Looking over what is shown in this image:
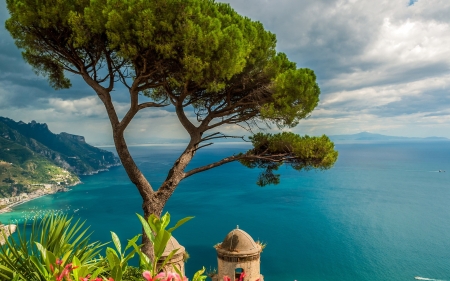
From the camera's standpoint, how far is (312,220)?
4947cm

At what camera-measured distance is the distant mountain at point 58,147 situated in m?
124

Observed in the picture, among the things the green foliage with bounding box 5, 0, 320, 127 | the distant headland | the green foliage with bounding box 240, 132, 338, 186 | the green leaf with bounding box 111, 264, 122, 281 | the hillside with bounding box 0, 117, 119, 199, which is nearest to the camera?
the green leaf with bounding box 111, 264, 122, 281

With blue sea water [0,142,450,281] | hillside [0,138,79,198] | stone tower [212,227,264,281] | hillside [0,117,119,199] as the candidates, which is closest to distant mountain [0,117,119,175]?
hillside [0,117,119,199]

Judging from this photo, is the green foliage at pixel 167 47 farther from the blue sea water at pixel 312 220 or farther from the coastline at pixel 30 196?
the coastline at pixel 30 196

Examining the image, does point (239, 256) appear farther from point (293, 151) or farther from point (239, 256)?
point (293, 151)

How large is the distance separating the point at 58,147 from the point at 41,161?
4503cm

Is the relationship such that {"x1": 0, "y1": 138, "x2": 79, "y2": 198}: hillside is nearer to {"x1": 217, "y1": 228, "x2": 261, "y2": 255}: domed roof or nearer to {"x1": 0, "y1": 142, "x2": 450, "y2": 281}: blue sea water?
{"x1": 0, "y1": 142, "x2": 450, "y2": 281}: blue sea water

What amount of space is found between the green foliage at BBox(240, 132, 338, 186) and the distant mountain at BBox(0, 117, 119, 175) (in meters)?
128

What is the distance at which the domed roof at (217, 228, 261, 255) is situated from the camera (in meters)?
8.95

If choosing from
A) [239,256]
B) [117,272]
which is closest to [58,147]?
[239,256]

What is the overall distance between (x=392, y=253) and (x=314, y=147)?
36.8 meters

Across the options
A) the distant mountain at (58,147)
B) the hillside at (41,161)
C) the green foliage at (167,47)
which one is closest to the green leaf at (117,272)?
the green foliage at (167,47)

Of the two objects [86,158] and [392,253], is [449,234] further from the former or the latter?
[86,158]

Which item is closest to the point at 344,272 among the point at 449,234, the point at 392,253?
the point at 392,253
